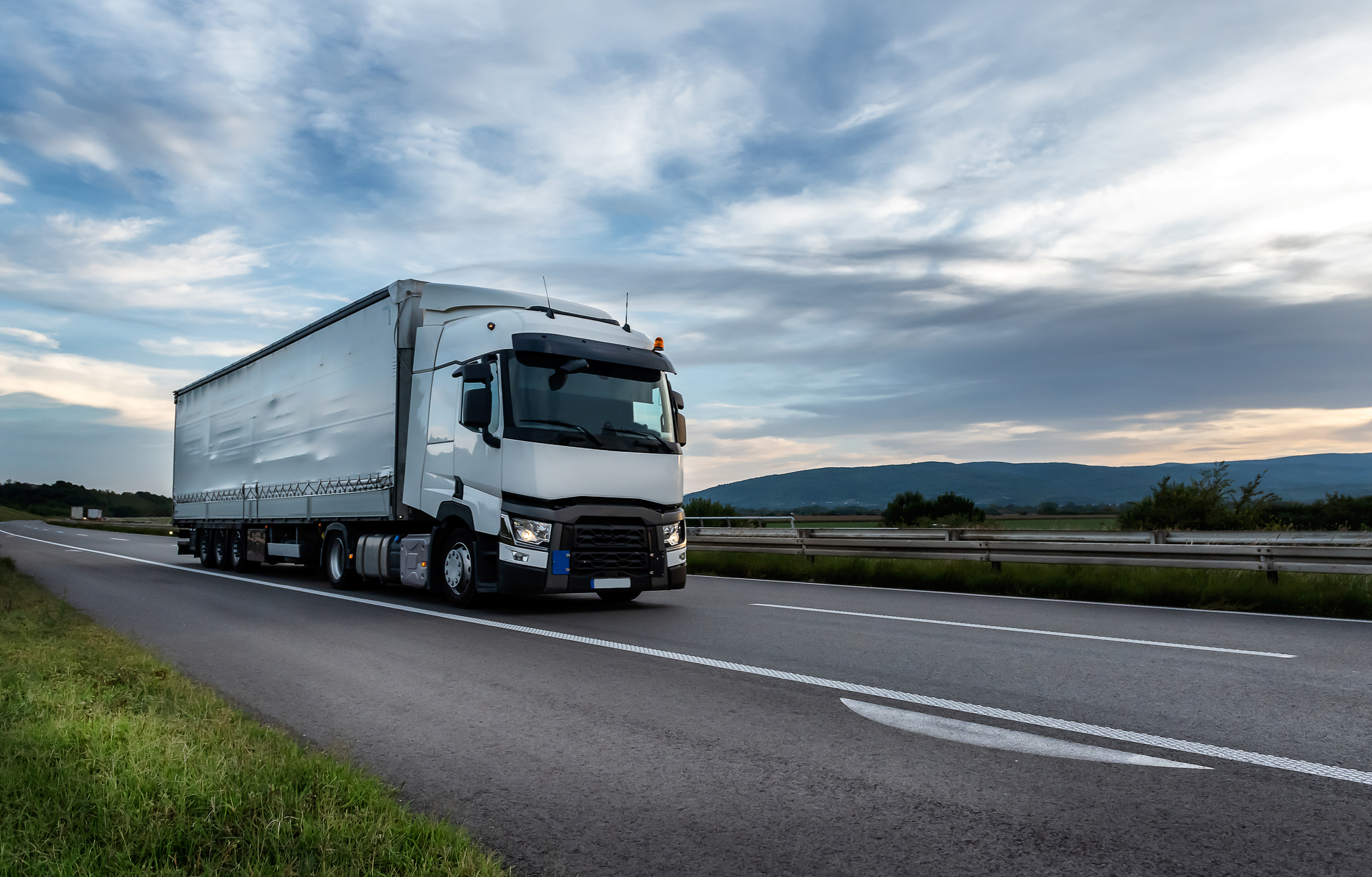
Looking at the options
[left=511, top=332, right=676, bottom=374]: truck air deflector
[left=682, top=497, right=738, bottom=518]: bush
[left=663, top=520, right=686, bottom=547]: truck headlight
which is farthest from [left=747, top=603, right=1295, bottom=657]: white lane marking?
[left=682, top=497, right=738, bottom=518]: bush

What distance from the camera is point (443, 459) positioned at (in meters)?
11.6

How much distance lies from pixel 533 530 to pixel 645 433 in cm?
187

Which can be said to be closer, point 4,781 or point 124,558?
point 4,781

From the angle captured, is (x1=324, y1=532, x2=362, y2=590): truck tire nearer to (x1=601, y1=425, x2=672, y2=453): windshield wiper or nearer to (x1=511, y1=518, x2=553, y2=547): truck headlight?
(x1=511, y1=518, x2=553, y2=547): truck headlight

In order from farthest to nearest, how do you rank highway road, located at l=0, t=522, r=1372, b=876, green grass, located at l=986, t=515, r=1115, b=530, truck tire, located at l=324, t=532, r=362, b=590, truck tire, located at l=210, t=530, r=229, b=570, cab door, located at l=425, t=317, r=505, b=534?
green grass, located at l=986, t=515, r=1115, b=530 → truck tire, located at l=210, t=530, r=229, b=570 → truck tire, located at l=324, t=532, r=362, b=590 → cab door, located at l=425, t=317, r=505, b=534 → highway road, located at l=0, t=522, r=1372, b=876

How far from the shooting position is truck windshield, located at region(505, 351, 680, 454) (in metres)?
10.5

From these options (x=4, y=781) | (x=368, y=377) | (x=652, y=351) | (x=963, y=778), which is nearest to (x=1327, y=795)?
(x=963, y=778)

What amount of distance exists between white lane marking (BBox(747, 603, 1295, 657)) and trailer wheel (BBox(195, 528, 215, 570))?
1520 centimetres

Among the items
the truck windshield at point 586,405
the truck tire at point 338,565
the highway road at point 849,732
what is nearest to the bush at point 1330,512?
the truck windshield at point 586,405

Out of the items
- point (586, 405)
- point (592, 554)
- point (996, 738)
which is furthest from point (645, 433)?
point (996, 738)

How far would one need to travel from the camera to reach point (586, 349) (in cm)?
1101

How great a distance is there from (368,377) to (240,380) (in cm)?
730

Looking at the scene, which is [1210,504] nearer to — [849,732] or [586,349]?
[586,349]

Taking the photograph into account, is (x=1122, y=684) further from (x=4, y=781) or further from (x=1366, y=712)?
(x=4, y=781)
